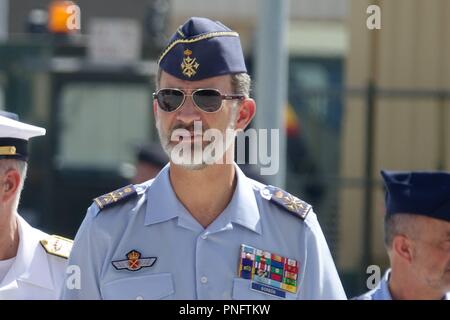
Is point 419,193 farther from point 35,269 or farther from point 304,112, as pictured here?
point 304,112

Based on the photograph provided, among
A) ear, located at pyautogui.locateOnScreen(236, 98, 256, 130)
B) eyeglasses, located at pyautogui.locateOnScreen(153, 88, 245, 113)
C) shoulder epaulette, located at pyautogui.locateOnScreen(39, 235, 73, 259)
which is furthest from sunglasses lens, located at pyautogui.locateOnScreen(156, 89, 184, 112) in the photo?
shoulder epaulette, located at pyautogui.locateOnScreen(39, 235, 73, 259)

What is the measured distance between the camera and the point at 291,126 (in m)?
10.3

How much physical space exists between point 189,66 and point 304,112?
678 centimetres

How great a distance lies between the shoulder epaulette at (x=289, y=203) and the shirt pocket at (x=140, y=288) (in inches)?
15.2

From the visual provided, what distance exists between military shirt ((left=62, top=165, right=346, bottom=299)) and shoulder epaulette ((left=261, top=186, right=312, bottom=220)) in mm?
15

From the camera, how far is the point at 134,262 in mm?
3383

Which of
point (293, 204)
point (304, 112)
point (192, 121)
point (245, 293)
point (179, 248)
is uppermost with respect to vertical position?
point (192, 121)

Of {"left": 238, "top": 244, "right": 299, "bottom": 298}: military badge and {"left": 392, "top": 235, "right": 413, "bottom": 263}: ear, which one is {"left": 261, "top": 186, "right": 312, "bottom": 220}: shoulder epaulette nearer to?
{"left": 238, "top": 244, "right": 299, "bottom": 298}: military badge

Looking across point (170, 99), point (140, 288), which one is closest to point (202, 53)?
point (170, 99)

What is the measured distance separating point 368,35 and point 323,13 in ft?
7.72

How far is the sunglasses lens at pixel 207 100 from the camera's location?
344 cm

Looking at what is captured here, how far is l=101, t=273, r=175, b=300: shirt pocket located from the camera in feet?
11.0

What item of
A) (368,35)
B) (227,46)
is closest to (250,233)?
(227,46)

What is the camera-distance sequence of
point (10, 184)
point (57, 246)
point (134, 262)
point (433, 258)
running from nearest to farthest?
point (134, 262) < point (433, 258) < point (10, 184) < point (57, 246)
